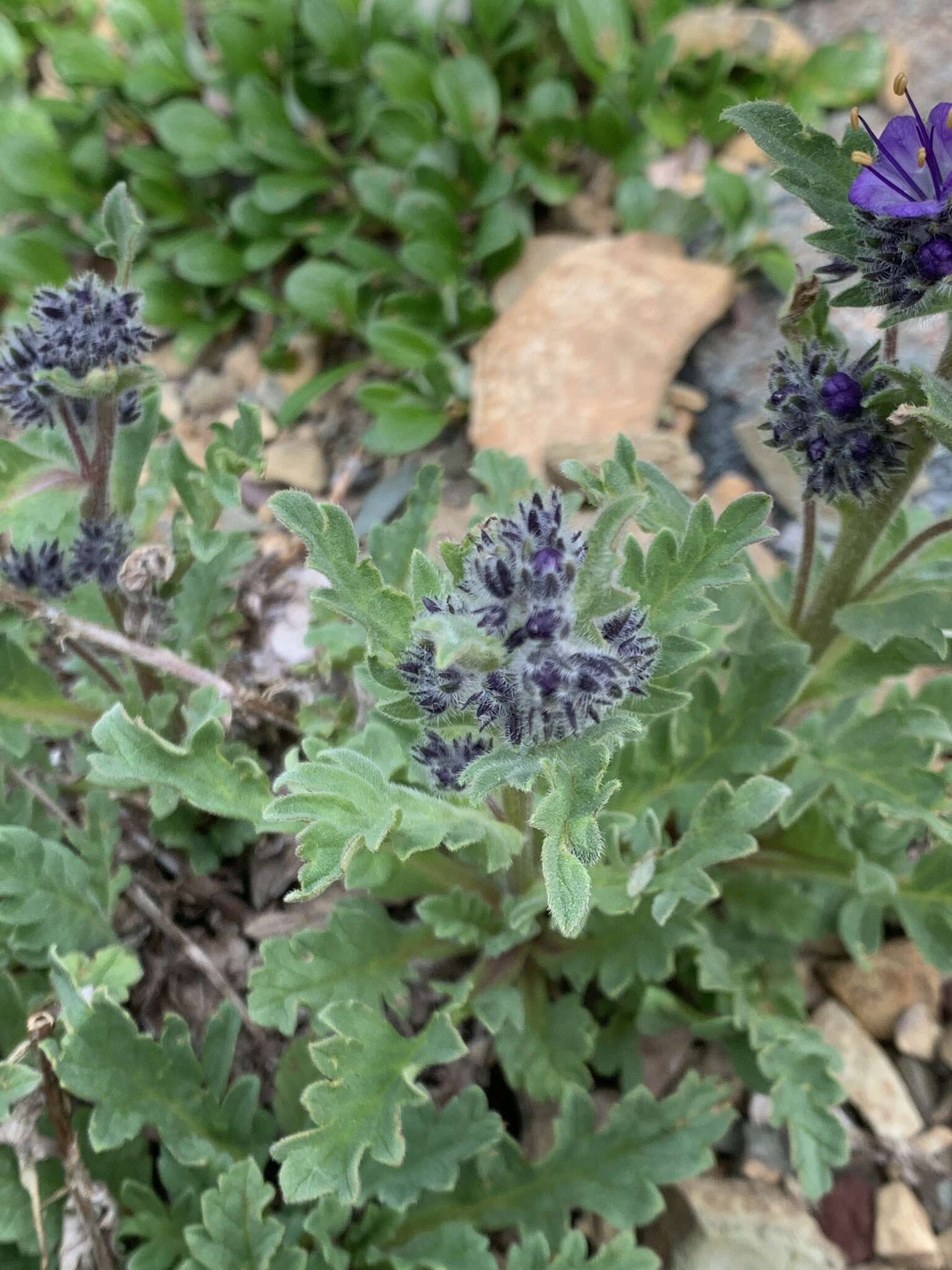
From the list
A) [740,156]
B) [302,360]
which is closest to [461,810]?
[302,360]

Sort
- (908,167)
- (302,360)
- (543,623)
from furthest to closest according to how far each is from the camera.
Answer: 1. (302,360)
2. (908,167)
3. (543,623)

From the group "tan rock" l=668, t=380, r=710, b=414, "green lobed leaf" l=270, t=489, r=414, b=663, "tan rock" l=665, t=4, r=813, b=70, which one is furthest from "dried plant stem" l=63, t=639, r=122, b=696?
"tan rock" l=665, t=4, r=813, b=70

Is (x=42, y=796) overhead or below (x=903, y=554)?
below

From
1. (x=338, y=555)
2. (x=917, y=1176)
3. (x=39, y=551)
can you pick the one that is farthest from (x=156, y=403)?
(x=917, y=1176)

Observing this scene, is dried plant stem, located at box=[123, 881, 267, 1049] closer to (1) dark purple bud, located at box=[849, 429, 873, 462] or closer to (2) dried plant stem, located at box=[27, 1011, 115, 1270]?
(2) dried plant stem, located at box=[27, 1011, 115, 1270]

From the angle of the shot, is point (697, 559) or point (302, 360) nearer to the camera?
point (697, 559)

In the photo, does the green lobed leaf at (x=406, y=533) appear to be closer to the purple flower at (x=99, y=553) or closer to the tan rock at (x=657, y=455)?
the purple flower at (x=99, y=553)

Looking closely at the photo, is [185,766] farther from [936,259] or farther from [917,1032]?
[917,1032]
